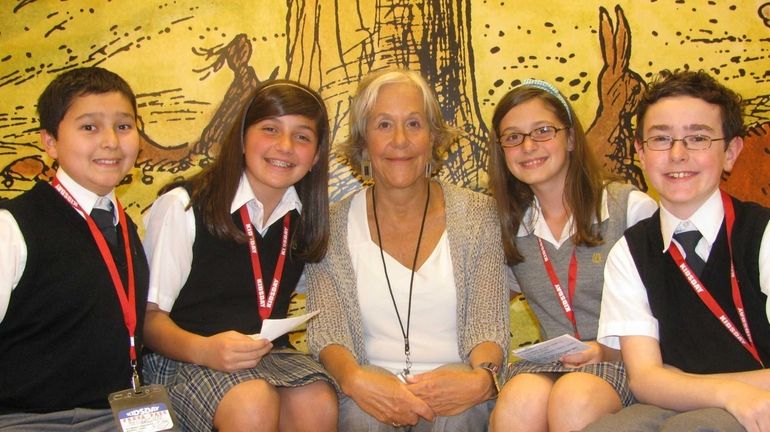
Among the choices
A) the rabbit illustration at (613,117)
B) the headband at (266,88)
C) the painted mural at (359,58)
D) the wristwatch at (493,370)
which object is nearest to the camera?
the wristwatch at (493,370)

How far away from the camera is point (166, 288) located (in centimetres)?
234

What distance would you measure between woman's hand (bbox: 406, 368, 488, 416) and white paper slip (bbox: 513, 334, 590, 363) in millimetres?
180

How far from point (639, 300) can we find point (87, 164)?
173 centimetres

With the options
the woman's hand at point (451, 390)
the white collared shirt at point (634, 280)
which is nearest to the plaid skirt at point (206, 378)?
the woman's hand at point (451, 390)

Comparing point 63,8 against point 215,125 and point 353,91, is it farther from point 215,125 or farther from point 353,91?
point 353,91

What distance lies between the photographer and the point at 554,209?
262 centimetres

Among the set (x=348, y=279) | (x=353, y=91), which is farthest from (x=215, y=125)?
(x=348, y=279)

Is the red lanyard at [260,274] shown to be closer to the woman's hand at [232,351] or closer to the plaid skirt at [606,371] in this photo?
the woman's hand at [232,351]

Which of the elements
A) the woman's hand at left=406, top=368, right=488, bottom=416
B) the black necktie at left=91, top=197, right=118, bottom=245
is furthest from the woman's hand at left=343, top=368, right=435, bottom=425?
the black necktie at left=91, top=197, right=118, bottom=245


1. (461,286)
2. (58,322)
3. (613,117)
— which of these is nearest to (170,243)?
(58,322)

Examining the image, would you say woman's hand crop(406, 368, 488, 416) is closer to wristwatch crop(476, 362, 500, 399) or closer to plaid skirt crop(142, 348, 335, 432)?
wristwatch crop(476, 362, 500, 399)

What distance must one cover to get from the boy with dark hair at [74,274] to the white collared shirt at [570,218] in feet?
4.53

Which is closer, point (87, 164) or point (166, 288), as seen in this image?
point (87, 164)

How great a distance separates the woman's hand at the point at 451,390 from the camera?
89.3 inches
